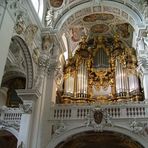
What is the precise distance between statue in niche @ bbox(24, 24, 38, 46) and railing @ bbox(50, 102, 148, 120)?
2849 millimetres

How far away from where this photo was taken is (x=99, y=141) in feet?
41.4

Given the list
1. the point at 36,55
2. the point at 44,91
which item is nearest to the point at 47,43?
the point at 36,55

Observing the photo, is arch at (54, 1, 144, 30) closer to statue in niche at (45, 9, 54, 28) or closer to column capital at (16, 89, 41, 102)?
statue in niche at (45, 9, 54, 28)

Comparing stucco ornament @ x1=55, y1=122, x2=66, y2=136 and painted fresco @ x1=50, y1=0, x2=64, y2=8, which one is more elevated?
painted fresco @ x1=50, y1=0, x2=64, y2=8

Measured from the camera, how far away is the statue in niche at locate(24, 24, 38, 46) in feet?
36.0

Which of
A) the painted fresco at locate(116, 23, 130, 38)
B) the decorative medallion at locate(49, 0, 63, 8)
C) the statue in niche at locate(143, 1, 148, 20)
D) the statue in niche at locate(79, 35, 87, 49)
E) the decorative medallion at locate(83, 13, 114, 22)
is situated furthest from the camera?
the statue in niche at locate(79, 35, 87, 49)

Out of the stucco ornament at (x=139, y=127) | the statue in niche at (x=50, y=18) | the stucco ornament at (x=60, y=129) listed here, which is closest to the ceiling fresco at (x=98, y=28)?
the statue in niche at (x=50, y=18)

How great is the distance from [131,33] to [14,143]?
8.66 m

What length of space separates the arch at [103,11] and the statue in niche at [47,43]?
0.76m

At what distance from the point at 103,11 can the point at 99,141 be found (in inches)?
238

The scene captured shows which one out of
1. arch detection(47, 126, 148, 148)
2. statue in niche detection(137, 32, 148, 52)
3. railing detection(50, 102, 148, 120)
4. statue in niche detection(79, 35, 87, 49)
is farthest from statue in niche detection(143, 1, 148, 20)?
arch detection(47, 126, 148, 148)

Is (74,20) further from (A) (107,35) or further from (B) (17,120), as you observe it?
(B) (17,120)

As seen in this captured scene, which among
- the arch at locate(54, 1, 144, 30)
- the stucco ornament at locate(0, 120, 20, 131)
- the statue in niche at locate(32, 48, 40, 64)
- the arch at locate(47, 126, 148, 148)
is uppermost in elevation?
the arch at locate(54, 1, 144, 30)

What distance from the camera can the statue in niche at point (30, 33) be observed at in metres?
11.0
